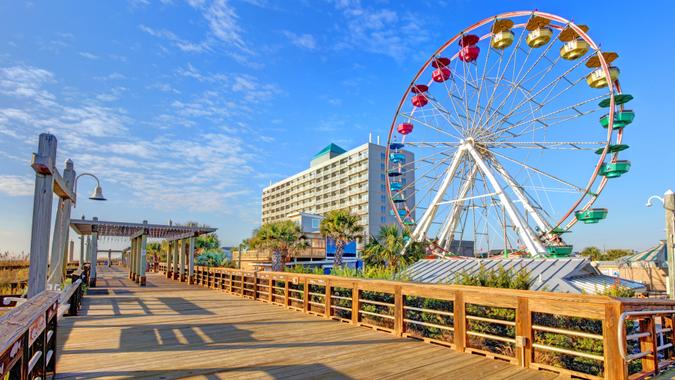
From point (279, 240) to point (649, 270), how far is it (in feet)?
78.8

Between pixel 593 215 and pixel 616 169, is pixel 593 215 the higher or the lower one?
the lower one

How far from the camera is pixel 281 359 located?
5.38 meters

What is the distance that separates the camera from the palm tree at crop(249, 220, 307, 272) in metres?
30.4

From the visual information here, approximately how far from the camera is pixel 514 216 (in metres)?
22.9

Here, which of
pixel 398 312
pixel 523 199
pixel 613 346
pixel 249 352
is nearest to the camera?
pixel 613 346

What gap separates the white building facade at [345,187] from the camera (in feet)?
236

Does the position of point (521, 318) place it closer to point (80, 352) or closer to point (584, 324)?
point (584, 324)

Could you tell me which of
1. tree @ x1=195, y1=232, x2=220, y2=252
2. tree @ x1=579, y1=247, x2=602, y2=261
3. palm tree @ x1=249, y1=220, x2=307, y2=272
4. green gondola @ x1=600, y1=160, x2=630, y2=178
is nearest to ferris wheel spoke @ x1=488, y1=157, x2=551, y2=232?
green gondola @ x1=600, y1=160, x2=630, y2=178

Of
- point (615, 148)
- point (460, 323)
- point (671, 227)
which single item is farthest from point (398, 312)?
point (615, 148)

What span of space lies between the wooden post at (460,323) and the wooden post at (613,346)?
1842 millimetres

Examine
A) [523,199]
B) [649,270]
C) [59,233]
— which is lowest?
[649,270]

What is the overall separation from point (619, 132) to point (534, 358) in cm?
1927

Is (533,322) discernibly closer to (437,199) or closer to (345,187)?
(437,199)

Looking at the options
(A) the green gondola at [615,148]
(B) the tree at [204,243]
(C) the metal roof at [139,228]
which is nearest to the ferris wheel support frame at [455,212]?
(A) the green gondola at [615,148]
